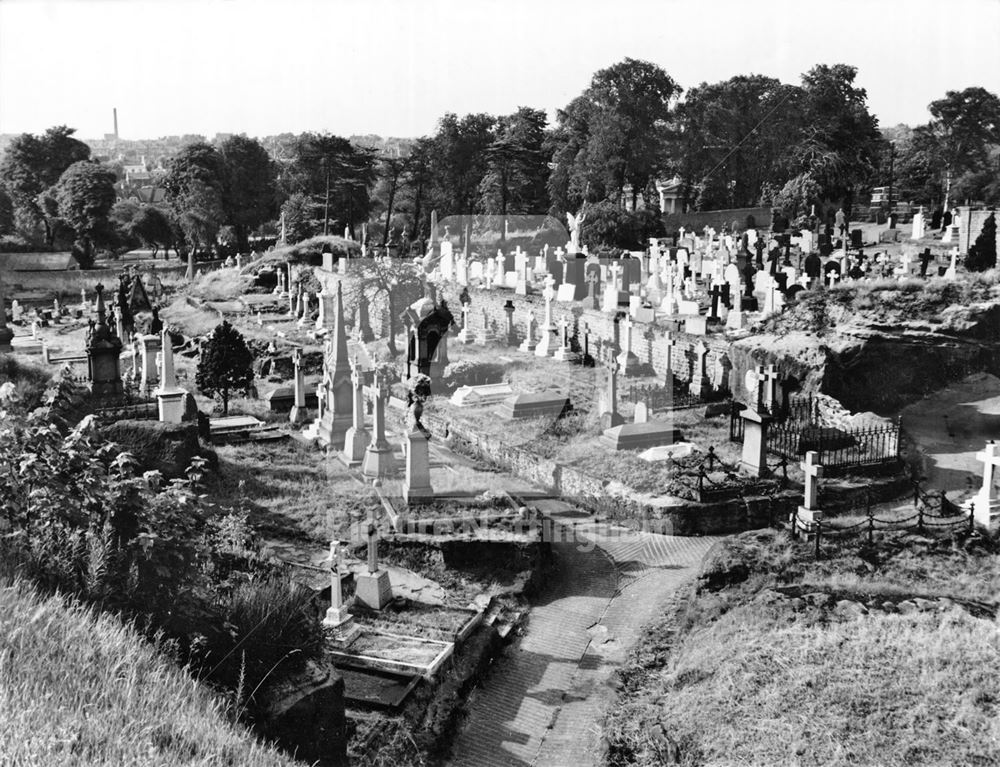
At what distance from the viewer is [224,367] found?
20.7 m

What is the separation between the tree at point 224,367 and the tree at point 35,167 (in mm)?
41576

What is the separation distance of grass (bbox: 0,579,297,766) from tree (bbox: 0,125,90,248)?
5850 centimetres

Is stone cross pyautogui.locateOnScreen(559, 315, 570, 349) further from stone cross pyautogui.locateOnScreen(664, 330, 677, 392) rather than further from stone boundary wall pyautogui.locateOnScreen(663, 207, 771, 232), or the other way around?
stone boundary wall pyautogui.locateOnScreen(663, 207, 771, 232)

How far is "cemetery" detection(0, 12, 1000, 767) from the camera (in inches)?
233

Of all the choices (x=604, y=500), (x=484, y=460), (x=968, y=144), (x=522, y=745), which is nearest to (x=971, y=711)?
(x=522, y=745)

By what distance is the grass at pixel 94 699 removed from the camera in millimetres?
3795

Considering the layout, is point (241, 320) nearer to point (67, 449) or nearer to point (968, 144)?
point (67, 449)

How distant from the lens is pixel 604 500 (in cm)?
1362

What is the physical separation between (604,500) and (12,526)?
907 centimetres

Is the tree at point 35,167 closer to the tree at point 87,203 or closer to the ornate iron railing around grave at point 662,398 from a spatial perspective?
the tree at point 87,203

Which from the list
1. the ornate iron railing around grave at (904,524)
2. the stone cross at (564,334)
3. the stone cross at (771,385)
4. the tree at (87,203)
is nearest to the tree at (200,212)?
the tree at (87,203)

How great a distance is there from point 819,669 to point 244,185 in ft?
181

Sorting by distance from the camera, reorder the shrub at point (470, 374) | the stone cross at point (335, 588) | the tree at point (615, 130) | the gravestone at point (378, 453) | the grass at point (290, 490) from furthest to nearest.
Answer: the tree at point (615, 130), the shrub at point (470, 374), the gravestone at point (378, 453), the grass at point (290, 490), the stone cross at point (335, 588)

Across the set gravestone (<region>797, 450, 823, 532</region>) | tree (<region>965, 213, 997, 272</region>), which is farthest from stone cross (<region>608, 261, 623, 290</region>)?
gravestone (<region>797, 450, 823, 532</region>)
